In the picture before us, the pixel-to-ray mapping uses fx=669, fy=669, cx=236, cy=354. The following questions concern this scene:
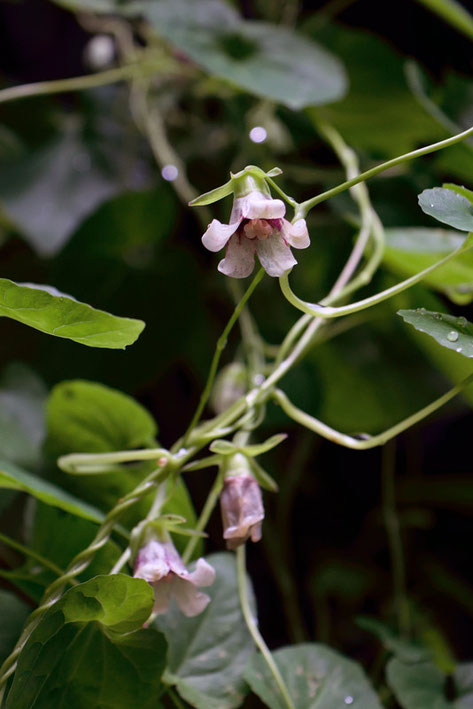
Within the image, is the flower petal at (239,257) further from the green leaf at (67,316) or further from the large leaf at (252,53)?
the large leaf at (252,53)

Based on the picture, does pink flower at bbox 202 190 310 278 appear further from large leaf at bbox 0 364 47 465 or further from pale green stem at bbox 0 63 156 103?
pale green stem at bbox 0 63 156 103

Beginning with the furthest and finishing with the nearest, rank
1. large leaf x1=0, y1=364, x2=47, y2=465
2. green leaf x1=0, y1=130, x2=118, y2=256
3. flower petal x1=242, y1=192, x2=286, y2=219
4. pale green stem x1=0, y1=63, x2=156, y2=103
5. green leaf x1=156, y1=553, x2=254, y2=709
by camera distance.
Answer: green leaf x1=0, y1=130, x2=118, y2=256, pale green stem x1=0, y1=63, x2=156, y2=103, large leaf x1=0, y1=364, x2=47, y2=465, green leaf x1=156, y1=553, x2=254, y2=709, flower petal x1=242, y1=192, x2=286, y2=219

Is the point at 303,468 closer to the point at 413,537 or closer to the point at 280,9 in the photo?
the point at 413,537

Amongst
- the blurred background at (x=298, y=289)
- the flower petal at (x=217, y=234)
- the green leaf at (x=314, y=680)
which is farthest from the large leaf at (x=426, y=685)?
the flower petal at (x=217, y=234)

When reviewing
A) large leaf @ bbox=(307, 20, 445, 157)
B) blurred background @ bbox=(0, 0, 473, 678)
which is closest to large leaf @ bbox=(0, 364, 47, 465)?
blurred background @ bbox=(0, 0, 473, 678)

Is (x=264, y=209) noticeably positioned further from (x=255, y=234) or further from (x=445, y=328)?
(x=445, y=328)

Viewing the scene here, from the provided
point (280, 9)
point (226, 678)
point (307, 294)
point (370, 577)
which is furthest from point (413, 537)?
point (280, 9)
